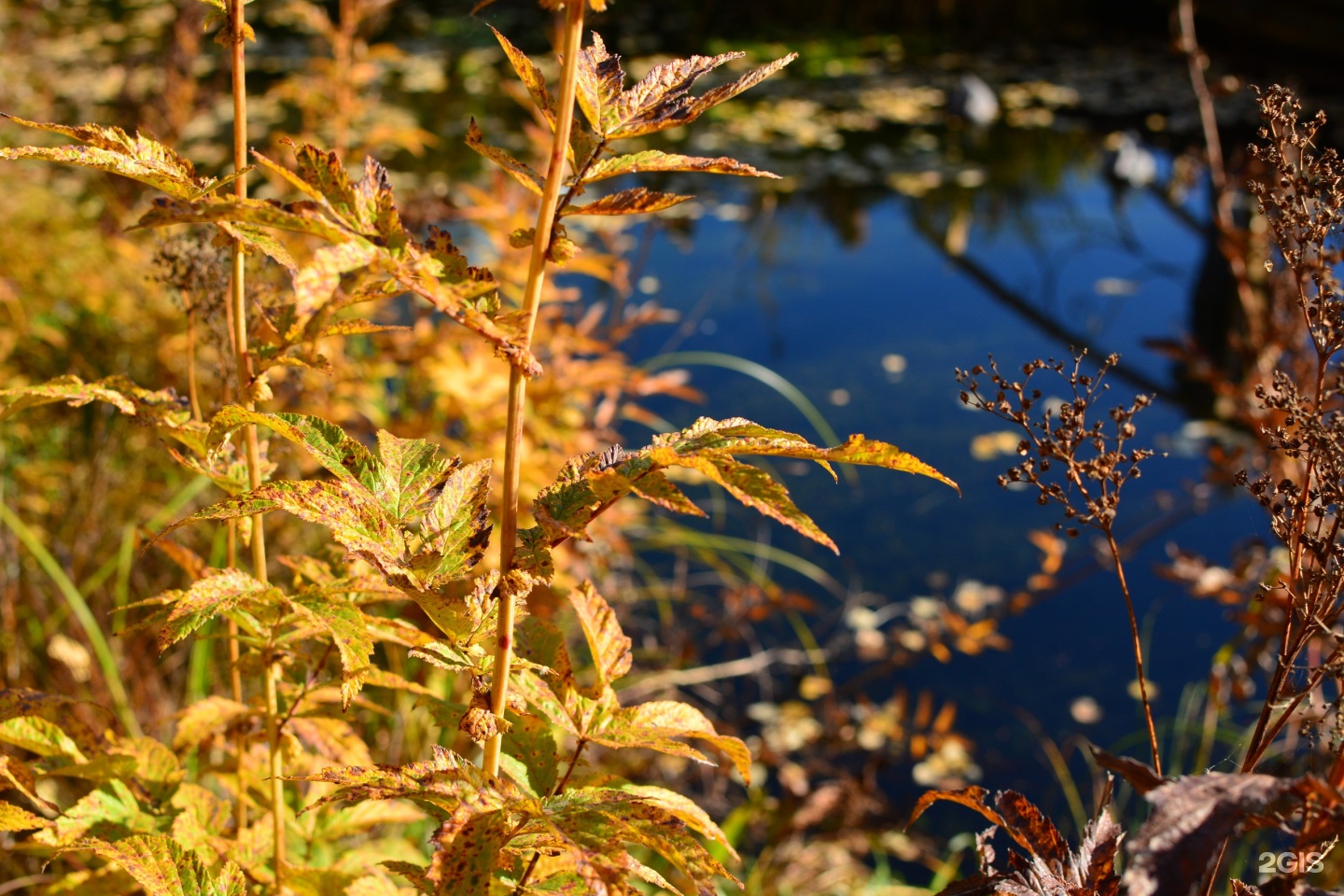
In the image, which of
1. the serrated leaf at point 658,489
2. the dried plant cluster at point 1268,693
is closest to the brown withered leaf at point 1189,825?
the dried plant cluster at point 1268,693

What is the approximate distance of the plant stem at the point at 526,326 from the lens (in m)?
0.68

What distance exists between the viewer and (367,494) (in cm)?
74

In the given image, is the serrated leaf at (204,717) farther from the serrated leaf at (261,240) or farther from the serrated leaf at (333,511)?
the serrated leaf at (261,240)

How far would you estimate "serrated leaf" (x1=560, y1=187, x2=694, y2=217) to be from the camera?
713 millimetres

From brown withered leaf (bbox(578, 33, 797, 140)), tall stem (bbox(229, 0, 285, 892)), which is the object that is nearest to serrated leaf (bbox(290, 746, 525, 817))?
tall stem (bbox(229, 0, 285, 892))

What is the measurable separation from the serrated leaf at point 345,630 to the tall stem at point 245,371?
10 cm

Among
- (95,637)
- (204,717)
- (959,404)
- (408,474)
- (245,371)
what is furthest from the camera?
(959,404)

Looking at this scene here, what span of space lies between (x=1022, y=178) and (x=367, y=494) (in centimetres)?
668

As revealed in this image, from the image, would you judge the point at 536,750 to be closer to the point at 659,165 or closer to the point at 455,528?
the point at 455,528

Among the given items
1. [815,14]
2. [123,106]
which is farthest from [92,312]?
[815,14]

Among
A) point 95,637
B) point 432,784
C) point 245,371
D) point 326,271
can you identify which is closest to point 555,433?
point 95,637

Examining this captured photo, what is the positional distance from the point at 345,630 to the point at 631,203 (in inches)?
14.7

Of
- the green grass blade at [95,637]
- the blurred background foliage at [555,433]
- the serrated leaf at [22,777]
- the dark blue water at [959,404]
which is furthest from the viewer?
the dark blue water at [959,404]

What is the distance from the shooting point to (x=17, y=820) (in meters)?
0.85
